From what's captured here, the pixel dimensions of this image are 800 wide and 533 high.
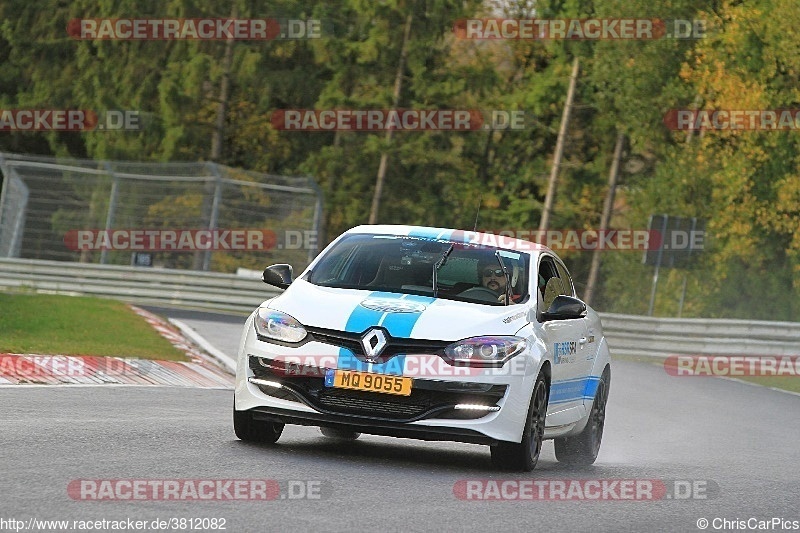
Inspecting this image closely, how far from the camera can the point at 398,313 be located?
394 inches

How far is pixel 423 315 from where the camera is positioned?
10.0 metres

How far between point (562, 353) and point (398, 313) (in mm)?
1580

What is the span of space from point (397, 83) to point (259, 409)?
44705mm

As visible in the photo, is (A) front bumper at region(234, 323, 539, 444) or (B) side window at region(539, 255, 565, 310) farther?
(B) side window at region(539, 255, 565, 310)

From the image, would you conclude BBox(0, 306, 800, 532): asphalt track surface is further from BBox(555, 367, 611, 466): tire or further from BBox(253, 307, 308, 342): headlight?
BBox(253, 307, 308, 342): headlight

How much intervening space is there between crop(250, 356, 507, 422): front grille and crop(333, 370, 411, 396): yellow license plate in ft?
0.10

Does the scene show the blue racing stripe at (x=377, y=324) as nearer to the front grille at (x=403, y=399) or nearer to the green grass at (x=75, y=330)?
the front grille at (x=403, y=399)

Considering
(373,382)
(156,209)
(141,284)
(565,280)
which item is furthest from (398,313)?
(141,284)

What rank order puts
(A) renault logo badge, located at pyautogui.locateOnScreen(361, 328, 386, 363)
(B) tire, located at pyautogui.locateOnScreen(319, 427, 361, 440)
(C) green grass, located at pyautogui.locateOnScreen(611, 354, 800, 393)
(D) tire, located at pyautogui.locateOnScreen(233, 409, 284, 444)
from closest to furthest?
(A) renault logo badge, located at pyautogui.locateOnScreen(361, 328, 386, 363) → (D) tire, located at pyautogui.locateOnScreen(233, 409, 284, 444) → (B) tire, located at pyautogui.locateOnScreen(319, 427, 361, 440) → (C) green grass, located at pyautogui.locateOnScreen(611, 354, 800, 393)

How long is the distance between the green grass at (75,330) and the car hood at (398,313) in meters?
6.14

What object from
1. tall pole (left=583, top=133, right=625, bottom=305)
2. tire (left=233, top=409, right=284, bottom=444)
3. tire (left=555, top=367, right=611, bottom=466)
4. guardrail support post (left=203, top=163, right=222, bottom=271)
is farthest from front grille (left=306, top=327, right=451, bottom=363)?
tall pole (left=583, top=133, right=625, bottom=305)

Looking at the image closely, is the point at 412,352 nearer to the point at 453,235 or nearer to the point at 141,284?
the point at 453,235

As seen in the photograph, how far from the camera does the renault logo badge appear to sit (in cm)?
975

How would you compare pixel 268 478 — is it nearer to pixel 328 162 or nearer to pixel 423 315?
pixel 423 315
